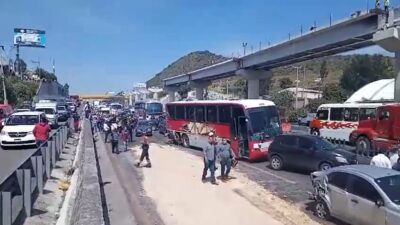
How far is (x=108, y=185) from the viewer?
1761 cm

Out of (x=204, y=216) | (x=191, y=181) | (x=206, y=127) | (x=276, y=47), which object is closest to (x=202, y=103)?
(x=206, y=127)

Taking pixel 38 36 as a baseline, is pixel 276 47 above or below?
below

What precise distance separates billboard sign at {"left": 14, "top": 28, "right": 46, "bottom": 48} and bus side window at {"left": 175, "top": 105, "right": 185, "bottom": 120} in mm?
55079

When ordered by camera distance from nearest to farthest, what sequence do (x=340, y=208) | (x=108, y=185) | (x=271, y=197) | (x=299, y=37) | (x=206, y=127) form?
(x=340, y=208)
(x=271, y=197)
(x=108, y=185)
(x=206, y=127)
(x=299, y=37)

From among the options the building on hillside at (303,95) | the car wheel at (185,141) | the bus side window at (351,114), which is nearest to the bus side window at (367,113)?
the bus side window at (351,114)

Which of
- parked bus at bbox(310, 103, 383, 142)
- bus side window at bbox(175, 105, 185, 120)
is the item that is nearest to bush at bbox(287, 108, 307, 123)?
parked bus at bbox(310, 103, 383, 142)

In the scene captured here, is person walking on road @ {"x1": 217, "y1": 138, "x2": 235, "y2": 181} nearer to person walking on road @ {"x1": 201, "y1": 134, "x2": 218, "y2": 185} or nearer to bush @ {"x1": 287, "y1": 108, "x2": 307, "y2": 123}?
person walking on road @ {"x1": 201, "y1": 134, "x2": 218, "y2": 185}

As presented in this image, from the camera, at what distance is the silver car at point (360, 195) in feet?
31.1

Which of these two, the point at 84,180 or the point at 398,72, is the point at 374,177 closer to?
the point at 84,180

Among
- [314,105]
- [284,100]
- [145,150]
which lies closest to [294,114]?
[314,105]

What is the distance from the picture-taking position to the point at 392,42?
1243 inches

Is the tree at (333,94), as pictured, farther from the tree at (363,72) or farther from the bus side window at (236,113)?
the bus side window at (236,113)

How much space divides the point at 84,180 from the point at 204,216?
177 inches

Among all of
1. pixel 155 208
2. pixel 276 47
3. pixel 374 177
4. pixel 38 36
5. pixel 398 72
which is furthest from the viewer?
pixel 38 36
